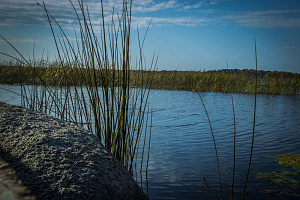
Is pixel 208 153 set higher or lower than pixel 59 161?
lower

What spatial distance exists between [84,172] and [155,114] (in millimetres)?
4749

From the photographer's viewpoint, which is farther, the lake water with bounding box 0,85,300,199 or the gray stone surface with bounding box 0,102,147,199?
the lake water with bounding box 0,85,300,199

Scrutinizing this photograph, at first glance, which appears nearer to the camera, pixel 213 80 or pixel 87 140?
pixel 87 140

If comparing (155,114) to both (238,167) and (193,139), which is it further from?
(238,167)

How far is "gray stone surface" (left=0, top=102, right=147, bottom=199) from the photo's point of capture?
0.89m

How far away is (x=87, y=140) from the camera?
124 cm

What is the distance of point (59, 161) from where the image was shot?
0.99 metres

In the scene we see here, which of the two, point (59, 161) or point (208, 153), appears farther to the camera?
point (208, 153)

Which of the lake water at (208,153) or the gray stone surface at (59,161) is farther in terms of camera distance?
the lake water at (208,153)

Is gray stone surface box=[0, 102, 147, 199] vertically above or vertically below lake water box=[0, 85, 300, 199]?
above

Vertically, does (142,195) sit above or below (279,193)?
above

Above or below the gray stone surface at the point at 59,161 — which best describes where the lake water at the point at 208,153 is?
below

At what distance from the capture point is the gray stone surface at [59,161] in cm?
89

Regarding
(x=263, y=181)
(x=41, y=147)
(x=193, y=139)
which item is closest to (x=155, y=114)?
(x=193, y=139)
